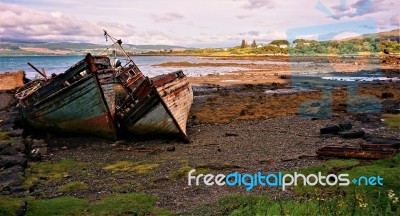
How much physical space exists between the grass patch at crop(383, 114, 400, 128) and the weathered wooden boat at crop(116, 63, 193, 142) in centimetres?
948

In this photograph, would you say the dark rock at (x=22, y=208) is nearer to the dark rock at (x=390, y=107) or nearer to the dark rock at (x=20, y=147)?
the dark rock at (x=20, y=147)

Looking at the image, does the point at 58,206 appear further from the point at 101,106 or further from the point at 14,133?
the point at 14,133

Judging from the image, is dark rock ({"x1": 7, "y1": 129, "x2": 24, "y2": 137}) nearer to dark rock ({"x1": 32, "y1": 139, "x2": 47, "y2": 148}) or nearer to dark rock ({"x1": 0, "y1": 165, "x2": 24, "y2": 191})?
dark rock ({"x1": 32, "y1": 139, "x2": 47, "y2": 148})

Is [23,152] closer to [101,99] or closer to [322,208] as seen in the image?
[101,99]

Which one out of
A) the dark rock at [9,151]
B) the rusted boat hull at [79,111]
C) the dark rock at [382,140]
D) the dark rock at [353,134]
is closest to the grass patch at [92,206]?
the dark rock at [9,151]

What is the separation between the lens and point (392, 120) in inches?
757

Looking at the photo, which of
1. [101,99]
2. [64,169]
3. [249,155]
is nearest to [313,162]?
[249,155]

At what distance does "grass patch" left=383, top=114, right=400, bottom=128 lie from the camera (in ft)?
59.4

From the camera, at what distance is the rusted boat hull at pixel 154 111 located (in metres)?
16.7

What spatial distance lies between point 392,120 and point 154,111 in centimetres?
1155

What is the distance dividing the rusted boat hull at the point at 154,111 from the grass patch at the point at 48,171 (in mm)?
3637

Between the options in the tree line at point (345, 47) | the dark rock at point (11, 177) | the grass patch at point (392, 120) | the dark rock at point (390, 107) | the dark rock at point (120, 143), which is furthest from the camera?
the tree line at point (345, 47)

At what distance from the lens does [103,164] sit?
46.1ft

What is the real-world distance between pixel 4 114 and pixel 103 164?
13.6 m
